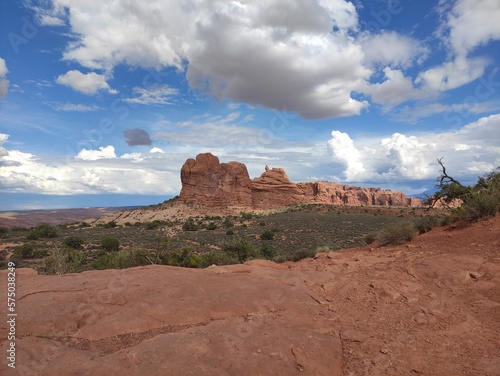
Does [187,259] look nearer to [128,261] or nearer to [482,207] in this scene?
[128,261]

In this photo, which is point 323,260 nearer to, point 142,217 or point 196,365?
point 196,365

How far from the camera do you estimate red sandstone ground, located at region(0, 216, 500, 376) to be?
4207 millimetres

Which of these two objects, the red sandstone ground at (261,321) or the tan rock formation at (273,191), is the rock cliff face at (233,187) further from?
the red sandstone ground at (261,321)

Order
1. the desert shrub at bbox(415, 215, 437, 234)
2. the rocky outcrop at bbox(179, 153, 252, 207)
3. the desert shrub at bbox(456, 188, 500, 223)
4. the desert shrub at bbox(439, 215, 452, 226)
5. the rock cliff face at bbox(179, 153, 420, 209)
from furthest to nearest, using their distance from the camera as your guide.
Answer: the rock cliff face at bbox(179, 153, 420, 209)
the rocky outcrop at bbox(179, 153, 252, 207)
the desert shrub at bbox(415, 215, 437, 234)
the desert shrub at bbox(439, 215, 452, 226)
the desert shrub at bbox(456, 188, 500, 223)

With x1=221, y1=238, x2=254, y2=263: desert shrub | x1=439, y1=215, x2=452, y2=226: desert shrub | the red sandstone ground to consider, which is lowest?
x1=221, y1=238, x2=254, y2=263: desert shrub

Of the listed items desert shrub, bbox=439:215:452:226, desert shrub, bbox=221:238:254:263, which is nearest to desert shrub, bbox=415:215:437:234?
desert shrub, bbox=439:215:452:226

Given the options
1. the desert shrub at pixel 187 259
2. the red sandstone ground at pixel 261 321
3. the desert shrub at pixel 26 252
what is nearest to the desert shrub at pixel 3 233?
the desert shrub at pixel 26 252

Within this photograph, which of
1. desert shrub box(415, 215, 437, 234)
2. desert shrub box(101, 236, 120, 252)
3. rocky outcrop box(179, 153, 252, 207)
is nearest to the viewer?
desert shrub box(415, 215, 437, 234)

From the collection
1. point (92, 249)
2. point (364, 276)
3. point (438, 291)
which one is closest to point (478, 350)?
point (438, 291)

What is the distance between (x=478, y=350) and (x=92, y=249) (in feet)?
93.4

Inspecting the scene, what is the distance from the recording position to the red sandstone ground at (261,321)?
13.8 ft

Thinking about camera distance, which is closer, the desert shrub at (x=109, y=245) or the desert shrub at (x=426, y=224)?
the desert shrub at (x=426, y=224)

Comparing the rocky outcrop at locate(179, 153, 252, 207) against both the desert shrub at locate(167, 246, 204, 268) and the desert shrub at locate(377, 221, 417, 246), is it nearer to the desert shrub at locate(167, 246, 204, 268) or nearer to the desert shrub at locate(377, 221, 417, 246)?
the desert shrub at locate(167, 246, 204, 268)

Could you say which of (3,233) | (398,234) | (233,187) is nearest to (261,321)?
(398,234)
